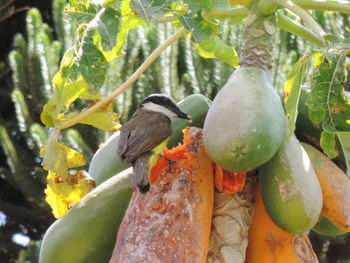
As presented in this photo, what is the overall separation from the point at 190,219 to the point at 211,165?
0.40 ft

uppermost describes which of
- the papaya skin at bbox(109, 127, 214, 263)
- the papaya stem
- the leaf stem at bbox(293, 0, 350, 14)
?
the papaya stem

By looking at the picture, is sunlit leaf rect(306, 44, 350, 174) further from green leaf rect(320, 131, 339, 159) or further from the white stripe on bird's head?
the white stripe on bird's head

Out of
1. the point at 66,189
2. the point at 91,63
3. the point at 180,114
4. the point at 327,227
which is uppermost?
the point at 91,63

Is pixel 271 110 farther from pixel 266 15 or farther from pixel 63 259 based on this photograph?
pixel 63 259

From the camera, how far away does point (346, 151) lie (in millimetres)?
1152

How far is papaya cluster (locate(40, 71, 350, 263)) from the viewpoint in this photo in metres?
0.99

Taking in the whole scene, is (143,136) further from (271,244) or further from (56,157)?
(271,244)

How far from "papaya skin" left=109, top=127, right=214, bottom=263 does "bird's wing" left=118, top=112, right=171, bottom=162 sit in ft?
0.11

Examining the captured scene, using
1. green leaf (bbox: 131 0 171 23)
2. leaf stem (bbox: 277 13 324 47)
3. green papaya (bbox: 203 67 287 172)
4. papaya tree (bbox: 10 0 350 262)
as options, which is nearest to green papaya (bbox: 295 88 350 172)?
papaya tree (bbox: 10 0 350 262)

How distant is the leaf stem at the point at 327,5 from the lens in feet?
3.83

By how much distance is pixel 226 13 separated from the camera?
1163mm

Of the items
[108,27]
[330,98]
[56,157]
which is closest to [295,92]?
[330,98]

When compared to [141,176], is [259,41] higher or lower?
higher

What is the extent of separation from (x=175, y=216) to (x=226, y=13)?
13.2 inches
